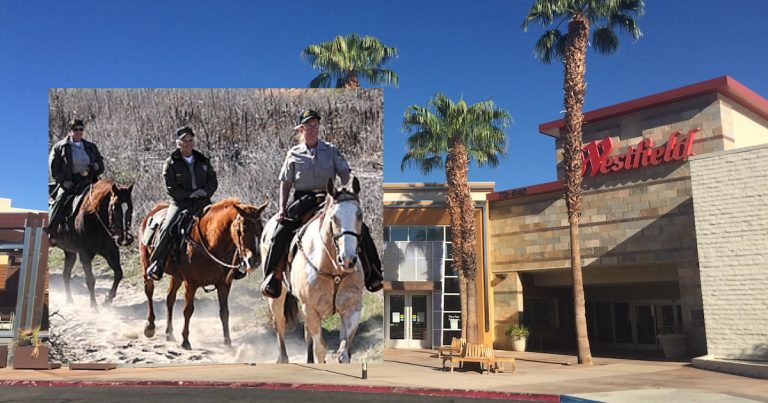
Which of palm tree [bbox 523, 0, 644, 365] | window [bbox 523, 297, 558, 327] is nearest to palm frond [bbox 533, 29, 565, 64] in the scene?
palm tree [bbox 523, 0, 644, 365]

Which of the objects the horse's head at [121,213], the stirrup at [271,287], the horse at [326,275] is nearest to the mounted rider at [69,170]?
the horse's head at [121,213]

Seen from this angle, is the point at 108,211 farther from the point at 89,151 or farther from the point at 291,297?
the point at 291,297

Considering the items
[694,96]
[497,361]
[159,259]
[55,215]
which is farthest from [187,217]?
[694,96]

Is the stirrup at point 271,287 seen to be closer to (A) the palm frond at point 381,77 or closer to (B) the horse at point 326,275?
(B) the horse at point 326,275

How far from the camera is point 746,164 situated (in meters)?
18.9

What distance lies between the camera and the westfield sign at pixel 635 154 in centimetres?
2223

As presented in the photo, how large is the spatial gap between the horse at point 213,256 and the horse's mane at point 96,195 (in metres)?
1.35

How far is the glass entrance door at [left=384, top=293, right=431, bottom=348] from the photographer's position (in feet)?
95.0

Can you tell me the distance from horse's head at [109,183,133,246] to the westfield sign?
17953 mm

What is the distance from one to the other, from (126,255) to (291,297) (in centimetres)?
471

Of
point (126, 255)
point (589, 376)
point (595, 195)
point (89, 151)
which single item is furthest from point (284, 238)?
point (595, 195)

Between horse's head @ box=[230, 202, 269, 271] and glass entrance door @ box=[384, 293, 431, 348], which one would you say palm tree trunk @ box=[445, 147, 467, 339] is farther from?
horse's head @ box=[230, 202, 269, 271]

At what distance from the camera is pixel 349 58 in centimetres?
2330

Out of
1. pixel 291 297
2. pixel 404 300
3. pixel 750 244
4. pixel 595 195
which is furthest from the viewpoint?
pixel 404 300
